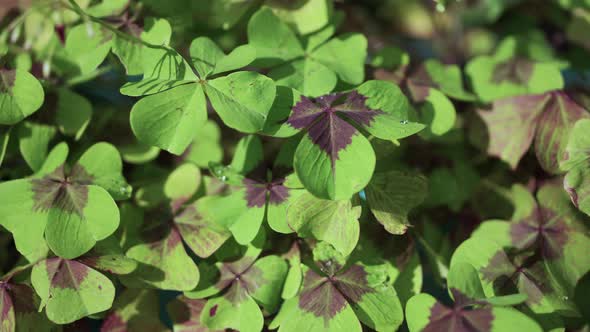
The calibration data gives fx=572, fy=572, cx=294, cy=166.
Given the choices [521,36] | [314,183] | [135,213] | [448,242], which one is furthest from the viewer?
[521,36]

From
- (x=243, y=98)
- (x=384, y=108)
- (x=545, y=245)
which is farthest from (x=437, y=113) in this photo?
(x=243, y=98)

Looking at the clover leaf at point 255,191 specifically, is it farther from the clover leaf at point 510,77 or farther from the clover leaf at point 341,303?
the clover leaf at point 510,77

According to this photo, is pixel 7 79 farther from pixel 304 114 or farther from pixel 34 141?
pixel 304 114

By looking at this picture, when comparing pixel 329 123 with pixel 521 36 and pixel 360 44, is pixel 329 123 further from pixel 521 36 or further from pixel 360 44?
Result: pixel 521 36

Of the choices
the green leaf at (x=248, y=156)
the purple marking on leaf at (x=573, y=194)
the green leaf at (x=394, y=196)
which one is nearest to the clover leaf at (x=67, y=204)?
the green leaf at (x=248, y=156)

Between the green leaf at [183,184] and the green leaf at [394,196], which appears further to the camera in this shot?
the green leaf at [183,184]

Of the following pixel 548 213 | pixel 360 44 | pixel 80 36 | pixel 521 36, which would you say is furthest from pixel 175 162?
pixel 521 36

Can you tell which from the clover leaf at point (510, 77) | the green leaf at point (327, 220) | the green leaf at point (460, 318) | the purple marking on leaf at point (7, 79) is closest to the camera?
the green leaf at point (460, 318)
